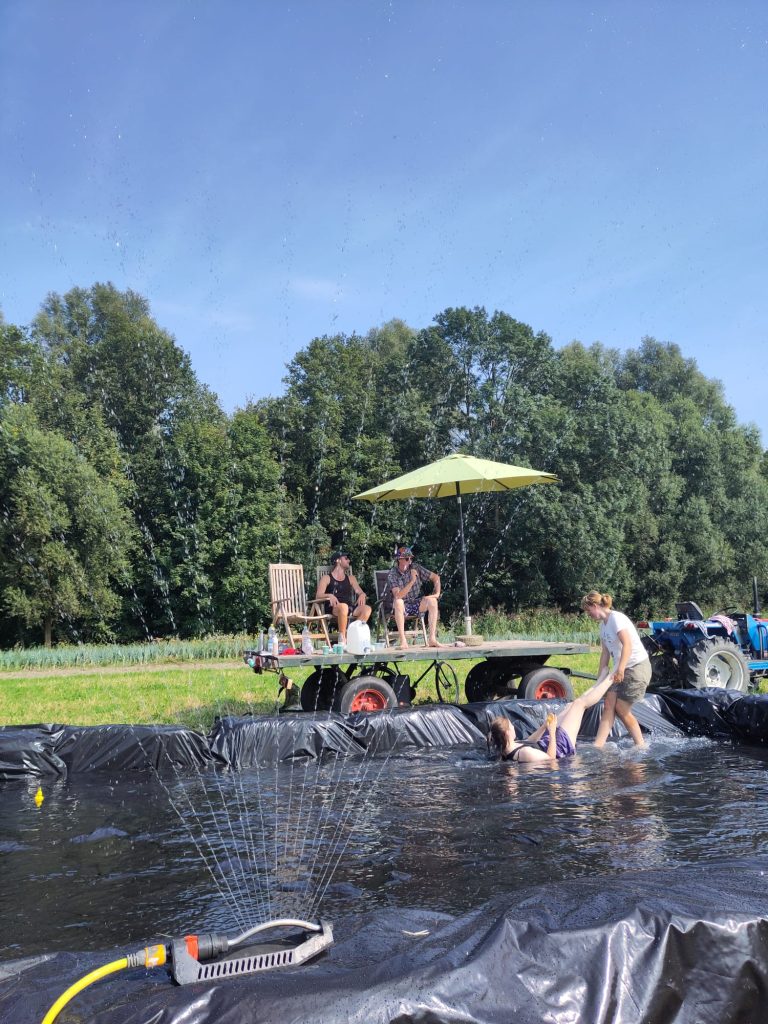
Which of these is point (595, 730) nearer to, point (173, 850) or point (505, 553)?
point (173, 850)

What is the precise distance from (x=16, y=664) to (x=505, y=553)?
2031cm

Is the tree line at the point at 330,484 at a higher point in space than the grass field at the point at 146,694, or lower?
higher

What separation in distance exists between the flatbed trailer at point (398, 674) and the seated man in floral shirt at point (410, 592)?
1.79 feet

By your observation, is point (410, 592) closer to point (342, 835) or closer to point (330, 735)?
point (330, 735)

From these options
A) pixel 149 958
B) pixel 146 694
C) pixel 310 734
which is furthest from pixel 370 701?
pixel 149 958

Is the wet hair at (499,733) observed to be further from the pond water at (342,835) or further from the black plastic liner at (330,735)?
the black plastic liner at (330,735)

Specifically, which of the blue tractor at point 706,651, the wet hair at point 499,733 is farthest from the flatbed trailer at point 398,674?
the blue tractor at point 706,651

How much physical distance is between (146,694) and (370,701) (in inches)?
208

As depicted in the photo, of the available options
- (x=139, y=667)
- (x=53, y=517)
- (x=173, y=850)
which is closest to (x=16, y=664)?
(x=139, y=667)

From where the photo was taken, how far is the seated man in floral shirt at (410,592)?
11.2 meters

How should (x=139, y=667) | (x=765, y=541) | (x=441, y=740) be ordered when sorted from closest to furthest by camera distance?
(x=441, y=740) < (x=139, y=667) < (x=765, y=541)

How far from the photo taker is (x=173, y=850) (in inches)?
233

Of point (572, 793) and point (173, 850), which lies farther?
point (572, 793)

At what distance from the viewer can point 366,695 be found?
10242 mm
